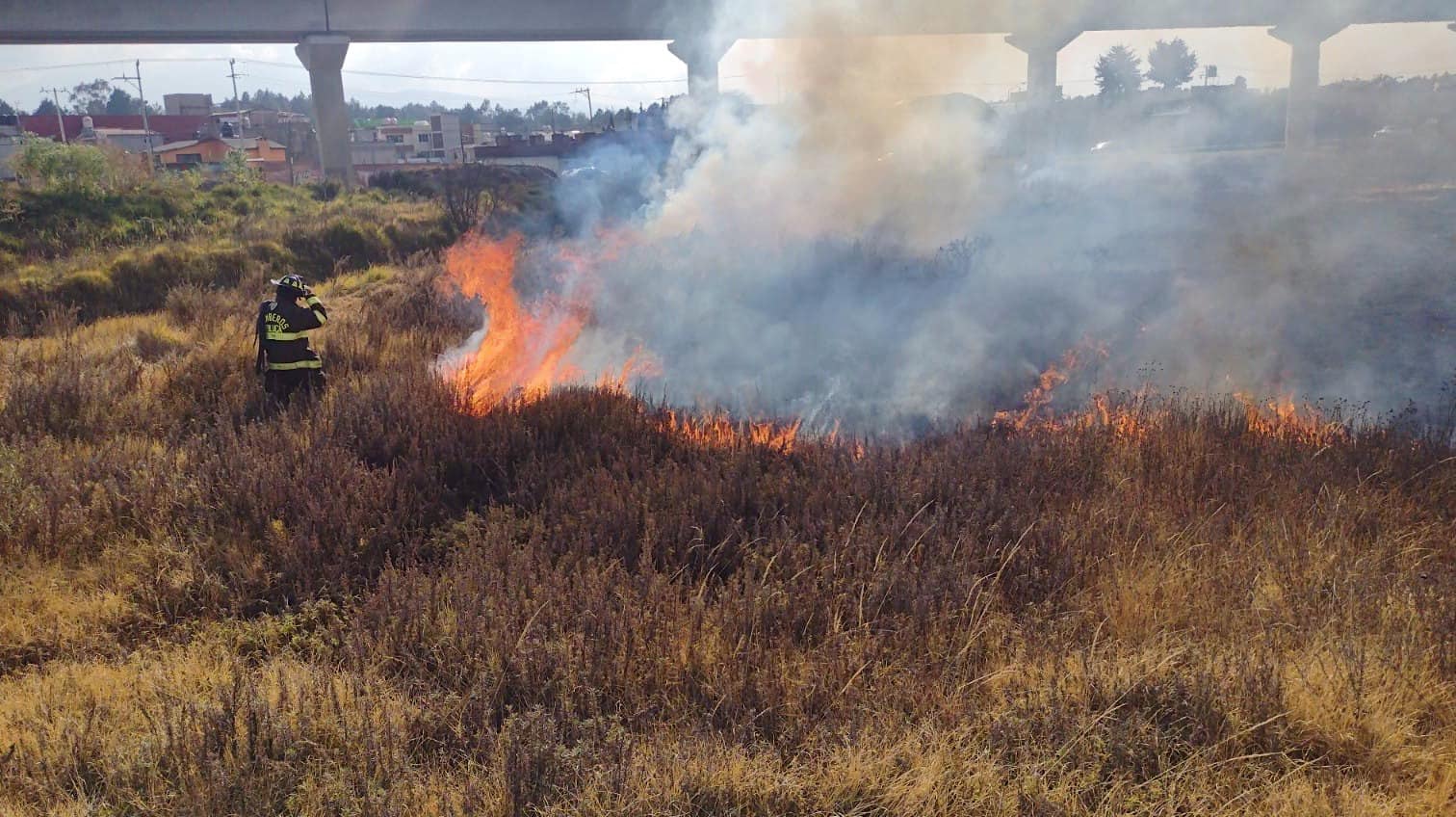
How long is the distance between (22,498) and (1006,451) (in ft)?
19.2

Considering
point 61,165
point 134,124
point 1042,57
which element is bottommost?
point 61,165

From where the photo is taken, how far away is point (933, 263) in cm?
1048

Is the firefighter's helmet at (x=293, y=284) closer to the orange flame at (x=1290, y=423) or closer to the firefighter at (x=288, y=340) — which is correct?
the firefighter at (x=288, y=340)

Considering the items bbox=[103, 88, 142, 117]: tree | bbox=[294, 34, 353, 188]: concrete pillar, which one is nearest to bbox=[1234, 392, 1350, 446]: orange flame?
bbox=[294, 34, 353, 188]: concrete pillar

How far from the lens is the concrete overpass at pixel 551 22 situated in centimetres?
2694

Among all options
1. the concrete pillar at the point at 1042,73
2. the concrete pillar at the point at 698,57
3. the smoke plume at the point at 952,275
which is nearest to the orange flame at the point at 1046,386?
the smoke plume at the point at 952,275

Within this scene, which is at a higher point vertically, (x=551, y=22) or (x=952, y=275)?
(x=551, y=22)

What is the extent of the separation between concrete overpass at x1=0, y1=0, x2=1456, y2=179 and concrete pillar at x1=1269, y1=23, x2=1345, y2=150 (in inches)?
1.7

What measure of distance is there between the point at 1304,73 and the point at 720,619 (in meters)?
31.5

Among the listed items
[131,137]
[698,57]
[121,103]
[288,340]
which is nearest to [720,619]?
[288,340]

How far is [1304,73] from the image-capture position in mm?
27422

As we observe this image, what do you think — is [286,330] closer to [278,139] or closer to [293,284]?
[293,284]

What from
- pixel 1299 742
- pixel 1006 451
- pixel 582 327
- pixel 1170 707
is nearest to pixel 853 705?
pixel 1170 707

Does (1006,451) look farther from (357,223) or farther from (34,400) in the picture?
(357,223)
